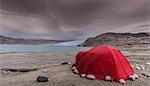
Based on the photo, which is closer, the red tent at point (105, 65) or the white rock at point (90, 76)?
the white rock at point (90, 76)

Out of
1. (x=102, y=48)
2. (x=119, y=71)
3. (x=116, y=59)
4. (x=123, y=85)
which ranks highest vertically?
(x=102, y=48)

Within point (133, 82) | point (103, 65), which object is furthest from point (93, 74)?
point (133, 82)

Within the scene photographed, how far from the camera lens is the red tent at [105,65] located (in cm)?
802

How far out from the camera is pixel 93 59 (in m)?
8.65

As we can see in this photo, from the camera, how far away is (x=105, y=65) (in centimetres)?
820

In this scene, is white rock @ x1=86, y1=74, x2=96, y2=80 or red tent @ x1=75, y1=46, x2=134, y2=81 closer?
white rock @ x1=86, y1=74, x2=96, y2=80

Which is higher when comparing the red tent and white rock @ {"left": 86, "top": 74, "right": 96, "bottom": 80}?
the red tent

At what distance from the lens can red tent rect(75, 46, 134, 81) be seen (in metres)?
8.02

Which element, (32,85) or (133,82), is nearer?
(32,85)

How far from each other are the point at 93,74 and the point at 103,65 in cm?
66

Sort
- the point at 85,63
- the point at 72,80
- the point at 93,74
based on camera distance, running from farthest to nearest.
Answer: the point at 85,63 < the point at 93,74 < the point at 72,80

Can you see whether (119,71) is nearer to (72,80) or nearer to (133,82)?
(133,82)

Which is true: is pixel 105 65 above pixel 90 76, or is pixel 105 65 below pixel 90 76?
above

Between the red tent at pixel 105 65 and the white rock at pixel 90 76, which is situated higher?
the red tent at pixel 105 65
